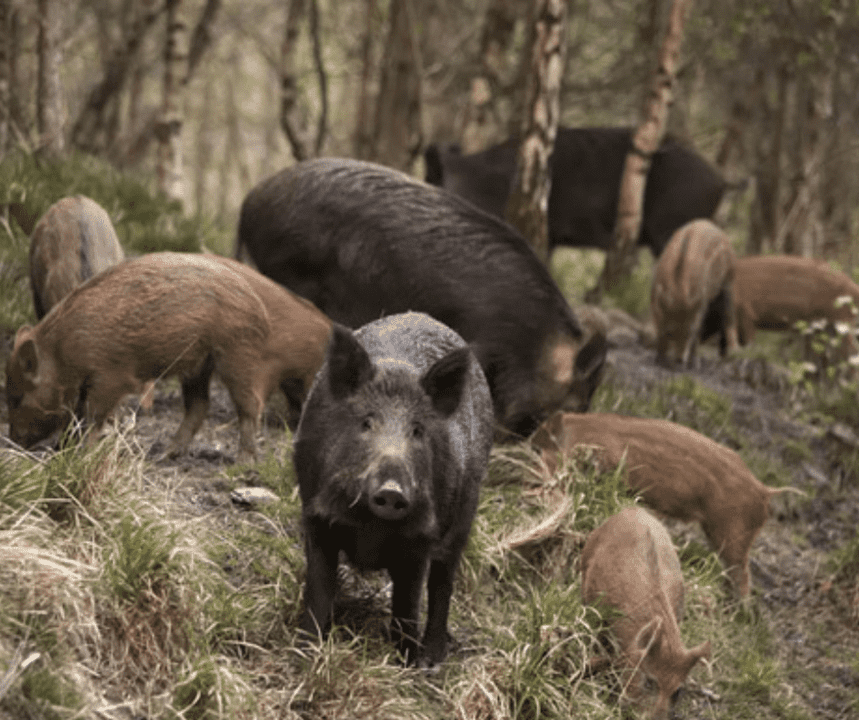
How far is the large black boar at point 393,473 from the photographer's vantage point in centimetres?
347

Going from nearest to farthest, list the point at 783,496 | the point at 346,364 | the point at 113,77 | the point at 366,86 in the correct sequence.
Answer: the point at 346,364 → the point at 783,496 → the point at 113,77 → the point at 366,86

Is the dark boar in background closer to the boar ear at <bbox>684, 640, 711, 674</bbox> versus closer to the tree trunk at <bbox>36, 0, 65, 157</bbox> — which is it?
the tree trunk at <bbox>36, 0, 65, 157</bbox>

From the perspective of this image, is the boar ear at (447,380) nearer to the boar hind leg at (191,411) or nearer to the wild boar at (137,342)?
the wild boar at (137,342)

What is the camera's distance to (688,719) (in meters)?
4.61

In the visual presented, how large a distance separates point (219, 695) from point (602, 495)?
8.37 feet

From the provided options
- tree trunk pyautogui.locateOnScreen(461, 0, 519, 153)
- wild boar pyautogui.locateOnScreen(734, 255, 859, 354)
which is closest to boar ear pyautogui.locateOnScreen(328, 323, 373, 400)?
wild boar pyautogui.locateOnScreen(734, 255, 859, 354)

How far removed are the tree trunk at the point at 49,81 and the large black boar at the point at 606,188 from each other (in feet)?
10.3

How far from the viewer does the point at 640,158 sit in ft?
31.1

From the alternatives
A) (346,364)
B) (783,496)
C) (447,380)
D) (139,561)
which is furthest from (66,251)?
(783,496)

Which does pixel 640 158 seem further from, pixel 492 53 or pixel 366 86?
pixel 366 86

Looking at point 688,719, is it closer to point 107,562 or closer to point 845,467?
point 107,562

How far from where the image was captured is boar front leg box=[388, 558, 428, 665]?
379cm

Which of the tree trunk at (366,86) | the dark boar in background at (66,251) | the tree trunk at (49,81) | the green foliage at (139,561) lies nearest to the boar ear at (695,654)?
the green foliage at (139,561)

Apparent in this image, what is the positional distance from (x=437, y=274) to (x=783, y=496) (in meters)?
2.71
